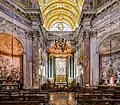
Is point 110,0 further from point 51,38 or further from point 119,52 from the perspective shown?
point 51,38

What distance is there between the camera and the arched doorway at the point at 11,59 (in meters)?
16.7

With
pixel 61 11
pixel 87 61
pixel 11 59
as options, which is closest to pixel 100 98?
pixel 11 59

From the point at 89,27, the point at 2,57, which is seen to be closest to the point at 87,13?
the point at 89,27

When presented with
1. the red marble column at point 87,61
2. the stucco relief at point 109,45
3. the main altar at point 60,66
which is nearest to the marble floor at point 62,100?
the stucco relief at point 109,45

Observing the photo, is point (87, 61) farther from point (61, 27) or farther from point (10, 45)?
point (61, 27)

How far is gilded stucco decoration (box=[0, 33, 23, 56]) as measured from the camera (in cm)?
1691

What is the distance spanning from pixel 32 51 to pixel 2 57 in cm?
393

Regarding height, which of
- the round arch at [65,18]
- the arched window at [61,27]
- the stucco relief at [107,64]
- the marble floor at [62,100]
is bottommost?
the marble floor at [62,100]

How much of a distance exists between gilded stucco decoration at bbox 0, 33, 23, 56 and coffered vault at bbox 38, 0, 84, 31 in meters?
8.38

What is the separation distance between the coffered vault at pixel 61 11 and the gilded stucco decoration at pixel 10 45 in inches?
330

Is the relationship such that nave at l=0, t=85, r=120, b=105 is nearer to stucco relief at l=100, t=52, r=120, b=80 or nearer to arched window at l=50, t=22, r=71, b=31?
stucco relief at l=100, t=52, r=120, b=80

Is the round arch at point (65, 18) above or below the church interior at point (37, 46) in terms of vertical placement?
above

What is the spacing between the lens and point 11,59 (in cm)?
1820

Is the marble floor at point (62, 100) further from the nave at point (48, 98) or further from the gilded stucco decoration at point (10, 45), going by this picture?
the gilded stucco decoration at point (10, 45)
